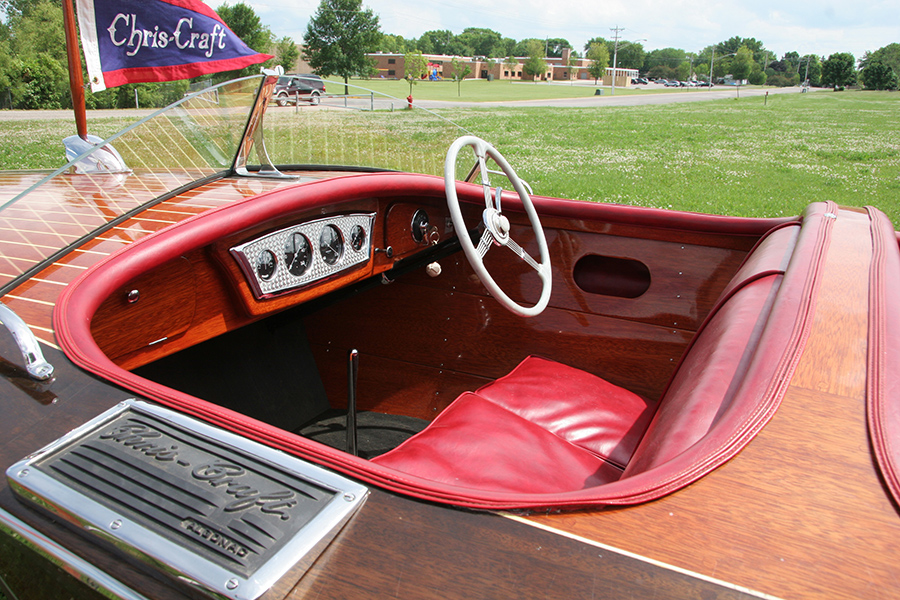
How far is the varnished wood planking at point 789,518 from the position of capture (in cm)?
66

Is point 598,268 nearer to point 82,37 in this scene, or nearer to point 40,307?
point 40,307

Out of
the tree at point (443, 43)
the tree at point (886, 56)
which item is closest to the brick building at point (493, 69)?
the tree at point (443, 43)

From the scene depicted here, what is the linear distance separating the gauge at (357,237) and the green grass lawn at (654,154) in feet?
1.42

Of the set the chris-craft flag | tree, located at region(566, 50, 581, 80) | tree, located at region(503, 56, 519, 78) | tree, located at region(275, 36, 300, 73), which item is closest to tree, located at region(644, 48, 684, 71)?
tree, located at region(566, 50, 581, 80)

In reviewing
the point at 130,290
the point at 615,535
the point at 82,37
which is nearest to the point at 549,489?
the point at 615,535

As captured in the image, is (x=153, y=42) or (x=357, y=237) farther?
(x=153, y=42)

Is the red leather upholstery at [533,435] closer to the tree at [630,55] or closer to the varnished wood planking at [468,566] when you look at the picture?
Answer: the varnished wood planking at [468,566]

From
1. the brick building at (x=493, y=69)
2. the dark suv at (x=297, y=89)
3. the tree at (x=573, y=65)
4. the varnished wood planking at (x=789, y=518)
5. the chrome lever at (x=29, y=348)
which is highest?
the tree at (x=573, y=65)

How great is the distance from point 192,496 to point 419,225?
5.48 feet

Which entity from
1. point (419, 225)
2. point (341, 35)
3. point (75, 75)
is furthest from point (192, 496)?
point (341, 35)

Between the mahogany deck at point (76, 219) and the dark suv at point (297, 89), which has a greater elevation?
the dark suv at point (297, 89)

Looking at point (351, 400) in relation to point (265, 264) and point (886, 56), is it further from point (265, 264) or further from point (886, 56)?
point (886, 56)

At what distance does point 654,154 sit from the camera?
1084 cm

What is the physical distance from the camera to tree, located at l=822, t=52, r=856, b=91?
55438 millimetres
